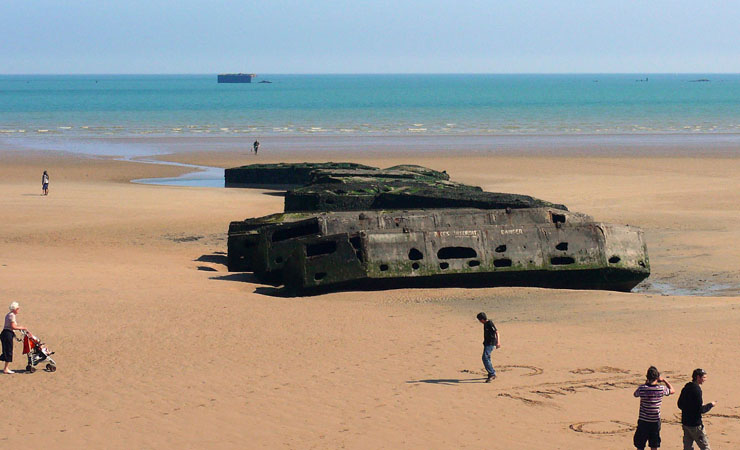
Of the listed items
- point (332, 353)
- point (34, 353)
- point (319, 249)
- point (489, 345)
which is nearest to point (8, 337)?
point (34, 353)

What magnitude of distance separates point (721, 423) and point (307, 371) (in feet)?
18.2

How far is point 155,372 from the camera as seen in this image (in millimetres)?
13953

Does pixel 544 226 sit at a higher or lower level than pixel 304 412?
higher

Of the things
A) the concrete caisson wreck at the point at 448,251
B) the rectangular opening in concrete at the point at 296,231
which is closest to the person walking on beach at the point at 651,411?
the concrete caisson wreck at the point at 448,251

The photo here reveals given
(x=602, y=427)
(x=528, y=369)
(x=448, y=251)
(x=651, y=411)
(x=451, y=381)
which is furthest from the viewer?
(x=448, y=251)

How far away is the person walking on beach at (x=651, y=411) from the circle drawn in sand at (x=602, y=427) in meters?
1.19

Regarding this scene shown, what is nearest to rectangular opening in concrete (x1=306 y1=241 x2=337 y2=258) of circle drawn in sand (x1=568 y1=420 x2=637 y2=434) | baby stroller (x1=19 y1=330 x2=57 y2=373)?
baby stroller (x1=19 y1=330 x2=57 y2=373)

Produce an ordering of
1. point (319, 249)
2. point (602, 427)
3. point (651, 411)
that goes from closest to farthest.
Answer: point (651, 411), point (602, 427), point (319, 249)

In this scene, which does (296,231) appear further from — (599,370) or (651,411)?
(651,411)

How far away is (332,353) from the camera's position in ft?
49.1

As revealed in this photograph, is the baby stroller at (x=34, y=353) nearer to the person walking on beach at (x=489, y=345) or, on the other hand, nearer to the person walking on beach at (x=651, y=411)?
the person walking on beach at (x=489, y=345)

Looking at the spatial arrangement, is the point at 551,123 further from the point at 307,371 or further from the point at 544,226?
the point at 307,371

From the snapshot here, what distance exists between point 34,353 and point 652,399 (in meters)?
8.45

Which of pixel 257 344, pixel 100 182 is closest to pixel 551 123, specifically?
pixel 100 182
